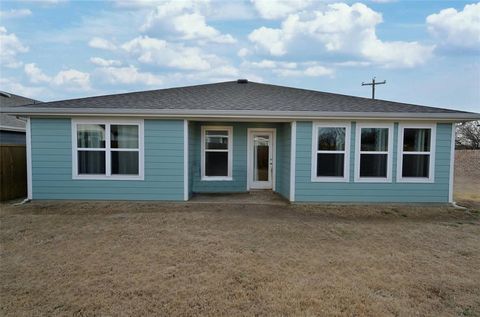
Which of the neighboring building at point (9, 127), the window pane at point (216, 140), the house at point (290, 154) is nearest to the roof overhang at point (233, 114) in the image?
the house at point (290, 154)

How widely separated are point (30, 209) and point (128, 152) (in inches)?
103

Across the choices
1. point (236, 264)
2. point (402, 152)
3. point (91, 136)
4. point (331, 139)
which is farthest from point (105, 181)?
point (402, 152)

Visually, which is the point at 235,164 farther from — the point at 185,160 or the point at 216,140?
the point at 185,160

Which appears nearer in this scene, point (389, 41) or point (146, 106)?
point (146, 106)

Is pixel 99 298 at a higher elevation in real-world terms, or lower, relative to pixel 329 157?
lower

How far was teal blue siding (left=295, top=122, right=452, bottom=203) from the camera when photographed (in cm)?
824

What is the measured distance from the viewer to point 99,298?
3.19m

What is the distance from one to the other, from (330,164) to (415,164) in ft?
7.48

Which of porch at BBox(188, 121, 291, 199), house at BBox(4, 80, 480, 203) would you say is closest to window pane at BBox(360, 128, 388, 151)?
house at BBox(4, 80, 480, 203)

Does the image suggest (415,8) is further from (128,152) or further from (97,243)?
(97,243)

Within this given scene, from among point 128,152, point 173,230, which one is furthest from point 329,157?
point 128,152

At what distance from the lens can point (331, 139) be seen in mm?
8289

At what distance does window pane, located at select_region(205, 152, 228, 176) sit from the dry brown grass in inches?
110

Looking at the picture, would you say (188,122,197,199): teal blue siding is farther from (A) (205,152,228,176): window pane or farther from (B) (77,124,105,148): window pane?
(B) (77,124,105,148): window pane
